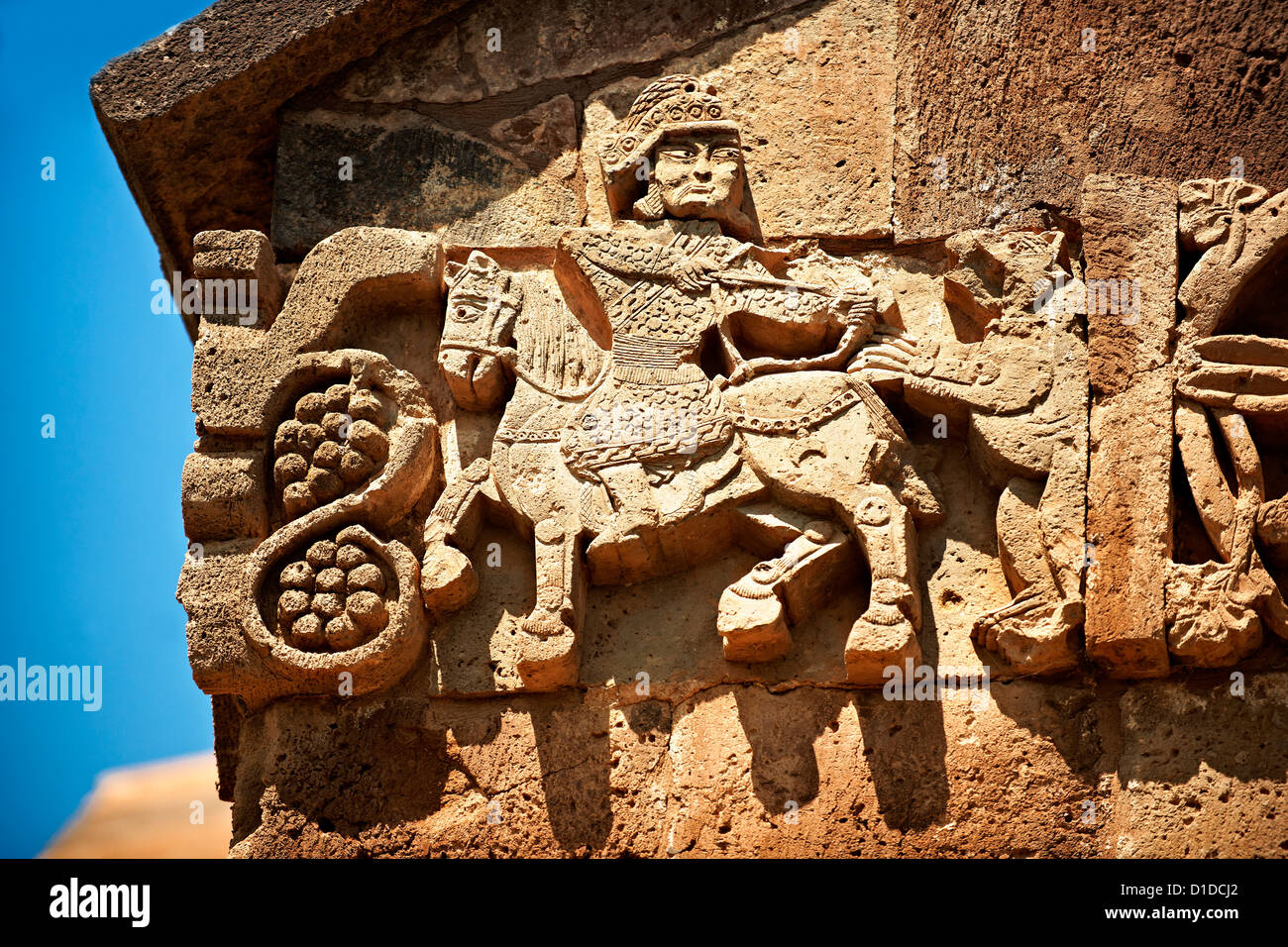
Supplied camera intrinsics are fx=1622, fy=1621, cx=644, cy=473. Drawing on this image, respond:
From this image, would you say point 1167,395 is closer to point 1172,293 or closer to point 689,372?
point 1172,293

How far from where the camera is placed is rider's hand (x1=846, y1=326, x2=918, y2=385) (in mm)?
4484

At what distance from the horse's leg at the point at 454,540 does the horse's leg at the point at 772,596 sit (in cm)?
72

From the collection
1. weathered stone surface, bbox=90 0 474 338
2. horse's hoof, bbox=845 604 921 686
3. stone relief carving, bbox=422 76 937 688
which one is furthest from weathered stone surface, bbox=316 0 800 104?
horse's hoof, bbox=845 604 921 686

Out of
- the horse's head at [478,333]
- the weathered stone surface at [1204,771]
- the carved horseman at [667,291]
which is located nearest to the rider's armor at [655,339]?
the carved horseman at [667,291]

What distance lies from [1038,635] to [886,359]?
898 mm

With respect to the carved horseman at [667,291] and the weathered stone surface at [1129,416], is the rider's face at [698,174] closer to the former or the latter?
the carved horseman at [667,291]

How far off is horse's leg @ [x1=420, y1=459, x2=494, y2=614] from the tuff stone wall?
0.04 ft

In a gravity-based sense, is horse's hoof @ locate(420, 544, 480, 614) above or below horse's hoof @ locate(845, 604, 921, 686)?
above

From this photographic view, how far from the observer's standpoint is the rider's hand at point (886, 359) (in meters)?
4.48

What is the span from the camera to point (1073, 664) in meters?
4.16

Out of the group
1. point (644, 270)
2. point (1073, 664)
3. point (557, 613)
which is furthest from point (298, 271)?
point (1073, 664)

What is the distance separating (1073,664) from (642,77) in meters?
2.40

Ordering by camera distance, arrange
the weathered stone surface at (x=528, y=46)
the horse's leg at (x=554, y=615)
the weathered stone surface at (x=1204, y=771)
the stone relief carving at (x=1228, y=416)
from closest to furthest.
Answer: the weathered stone surface at (x=1204, y=771) < the stone relief carving at (x=1228, y=416) < the horse's leg at (x=554, y=615) < the weathered stone surface at (x=528, y=46)

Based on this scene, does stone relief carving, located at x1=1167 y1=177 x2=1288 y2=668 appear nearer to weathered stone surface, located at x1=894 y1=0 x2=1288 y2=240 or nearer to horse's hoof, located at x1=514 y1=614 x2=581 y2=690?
weathered stone surface, located at x1=894 y1=0 x2=1288 y2=240
